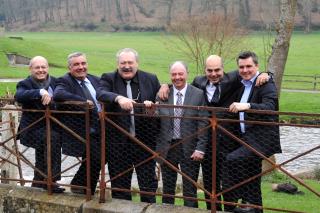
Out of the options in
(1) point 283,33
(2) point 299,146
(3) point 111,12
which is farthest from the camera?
(3) point 111,12

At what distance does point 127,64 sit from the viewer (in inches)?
252

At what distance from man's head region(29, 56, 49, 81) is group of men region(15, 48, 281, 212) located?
1cm

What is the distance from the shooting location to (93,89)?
6.87 m

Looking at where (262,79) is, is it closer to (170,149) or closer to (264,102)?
(264,102)

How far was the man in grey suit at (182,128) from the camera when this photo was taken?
6293mm

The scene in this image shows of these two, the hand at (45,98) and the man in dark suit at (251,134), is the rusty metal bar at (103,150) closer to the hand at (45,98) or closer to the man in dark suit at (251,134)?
the hand at (45,98)

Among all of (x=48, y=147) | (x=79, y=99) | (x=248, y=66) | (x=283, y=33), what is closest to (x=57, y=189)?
(x=48, y=147)

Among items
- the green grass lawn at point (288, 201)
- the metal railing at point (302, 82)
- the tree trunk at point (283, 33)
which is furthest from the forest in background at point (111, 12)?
the green grass lawn at point (288, 201)

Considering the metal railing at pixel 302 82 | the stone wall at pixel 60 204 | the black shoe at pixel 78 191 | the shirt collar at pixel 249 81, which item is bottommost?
the metal railing at pixel 302 82

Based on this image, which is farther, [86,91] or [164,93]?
[86,91]

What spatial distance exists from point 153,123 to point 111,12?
119 meters

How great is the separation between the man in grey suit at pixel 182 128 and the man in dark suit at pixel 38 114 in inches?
53.9

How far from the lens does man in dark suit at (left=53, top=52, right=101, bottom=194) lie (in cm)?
662

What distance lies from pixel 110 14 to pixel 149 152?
389 ft
